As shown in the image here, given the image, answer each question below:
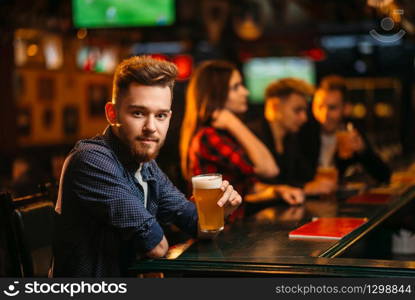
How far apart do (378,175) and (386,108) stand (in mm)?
6924

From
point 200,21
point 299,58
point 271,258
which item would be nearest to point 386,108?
point 299,58

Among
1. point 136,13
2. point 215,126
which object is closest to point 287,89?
point 215,126

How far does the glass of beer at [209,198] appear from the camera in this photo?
2.14 metres

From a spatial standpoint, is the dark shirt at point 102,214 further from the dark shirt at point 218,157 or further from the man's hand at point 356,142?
the man's hand at point 356,142

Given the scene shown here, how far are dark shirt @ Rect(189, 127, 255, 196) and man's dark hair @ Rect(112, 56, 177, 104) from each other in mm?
746

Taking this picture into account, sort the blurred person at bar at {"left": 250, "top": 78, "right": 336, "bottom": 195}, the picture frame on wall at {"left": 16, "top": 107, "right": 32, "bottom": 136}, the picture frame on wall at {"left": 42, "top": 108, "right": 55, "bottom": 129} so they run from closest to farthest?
the blurred person at bar at {"left": 250, "top": 78, "right": 336, "bottom": 195} → the picture frame on wall at {"left": 16, "top": 107, "right": 32, "bottom": 136} → the picture frame on wall at {"left": 42, "top": 108, "right": 55, "bottom": 129}

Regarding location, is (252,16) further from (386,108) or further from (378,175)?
(386,108)

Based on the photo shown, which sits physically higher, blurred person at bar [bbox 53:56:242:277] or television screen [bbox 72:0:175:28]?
television screen [bbox 72:0:175:28]

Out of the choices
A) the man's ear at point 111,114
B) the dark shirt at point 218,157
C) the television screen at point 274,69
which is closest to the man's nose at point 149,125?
the man's ear at point 111,114

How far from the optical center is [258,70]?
34.7 ft

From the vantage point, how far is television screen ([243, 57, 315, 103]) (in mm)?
10320

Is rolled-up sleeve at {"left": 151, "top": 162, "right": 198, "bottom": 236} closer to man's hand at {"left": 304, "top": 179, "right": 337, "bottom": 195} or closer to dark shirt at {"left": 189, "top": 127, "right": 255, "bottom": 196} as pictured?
dark shirt at {"left": 189, "top": 127, "right": 255, "bottom": 196}

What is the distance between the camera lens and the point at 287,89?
414 centimetres

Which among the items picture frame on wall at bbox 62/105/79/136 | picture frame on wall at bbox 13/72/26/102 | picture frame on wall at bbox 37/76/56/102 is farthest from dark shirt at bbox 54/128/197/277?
picture frame on wall at bbox 62/105/79/136
